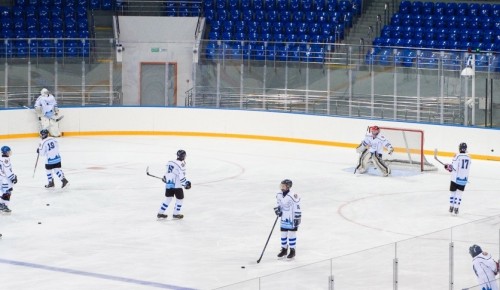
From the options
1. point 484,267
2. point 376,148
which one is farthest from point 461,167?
point 484,267

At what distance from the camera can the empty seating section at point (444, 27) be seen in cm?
2898

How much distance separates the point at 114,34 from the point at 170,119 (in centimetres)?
366

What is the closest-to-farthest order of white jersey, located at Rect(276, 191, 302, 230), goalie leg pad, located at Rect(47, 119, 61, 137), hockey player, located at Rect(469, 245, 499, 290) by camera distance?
hockey player, located at Rect(469, 245, 499, 290) < white jersey, located at Rect(276, 191, 302, 230) < goalie leg pad, located at Rect(47, 119, 61, 137)

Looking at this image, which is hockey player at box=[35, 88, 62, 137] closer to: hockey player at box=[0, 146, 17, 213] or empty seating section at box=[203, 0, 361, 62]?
empty seating section at box=[203, 0, 361, 62]

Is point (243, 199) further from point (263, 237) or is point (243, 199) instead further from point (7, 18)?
point (7, 18)

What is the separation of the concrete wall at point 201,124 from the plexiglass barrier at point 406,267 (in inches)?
542

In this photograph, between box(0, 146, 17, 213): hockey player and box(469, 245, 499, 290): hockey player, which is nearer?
box(469, 245, 499, 290): hockey player

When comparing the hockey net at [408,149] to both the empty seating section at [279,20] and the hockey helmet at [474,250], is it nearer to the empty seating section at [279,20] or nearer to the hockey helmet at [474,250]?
the empty seating section at [279,20]

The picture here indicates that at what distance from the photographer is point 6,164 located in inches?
664

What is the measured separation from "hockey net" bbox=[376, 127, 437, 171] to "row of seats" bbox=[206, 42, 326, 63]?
4375 mm

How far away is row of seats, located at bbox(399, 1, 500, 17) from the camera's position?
99.1 ft

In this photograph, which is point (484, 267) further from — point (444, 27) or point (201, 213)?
point (444, 27)

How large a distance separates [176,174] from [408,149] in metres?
7.96

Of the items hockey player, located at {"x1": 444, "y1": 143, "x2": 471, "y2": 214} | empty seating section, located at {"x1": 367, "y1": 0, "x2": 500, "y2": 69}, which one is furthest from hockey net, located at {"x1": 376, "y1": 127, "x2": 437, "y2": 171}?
empty seating section, located at {"x1": 367, "y1": 0, "x2": 500, "y2": 69}
